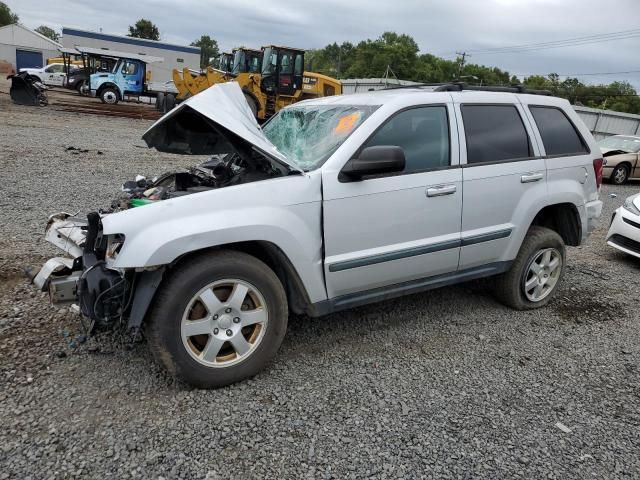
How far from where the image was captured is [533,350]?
382cm

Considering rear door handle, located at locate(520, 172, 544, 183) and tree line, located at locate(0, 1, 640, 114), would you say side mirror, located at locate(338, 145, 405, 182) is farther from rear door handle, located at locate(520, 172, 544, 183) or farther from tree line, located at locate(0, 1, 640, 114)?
tree line, located at locate(0, 1, 640, 114)

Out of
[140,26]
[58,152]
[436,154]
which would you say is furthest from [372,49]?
[436,154]

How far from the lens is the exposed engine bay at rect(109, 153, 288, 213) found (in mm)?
3327

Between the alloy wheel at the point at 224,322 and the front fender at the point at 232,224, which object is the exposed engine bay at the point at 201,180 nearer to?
the front fender at the point at 232,224

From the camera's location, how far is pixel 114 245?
2881 millimetres

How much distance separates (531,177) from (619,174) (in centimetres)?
1215

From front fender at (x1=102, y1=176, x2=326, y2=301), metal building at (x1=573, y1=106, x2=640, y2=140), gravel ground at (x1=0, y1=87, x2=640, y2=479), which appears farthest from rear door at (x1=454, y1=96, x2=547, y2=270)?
metal building at (x1=573, y1=106, x2=640, y2=140)

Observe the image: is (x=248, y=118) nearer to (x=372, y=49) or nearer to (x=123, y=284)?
(x=123, y=284)

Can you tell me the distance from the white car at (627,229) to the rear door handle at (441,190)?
3.87 meters

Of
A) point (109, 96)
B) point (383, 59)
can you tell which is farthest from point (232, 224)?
point (383, 59)

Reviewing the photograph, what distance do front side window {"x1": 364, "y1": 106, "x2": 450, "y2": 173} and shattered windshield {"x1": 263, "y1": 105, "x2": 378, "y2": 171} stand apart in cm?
19

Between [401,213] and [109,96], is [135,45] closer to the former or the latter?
[109,96]

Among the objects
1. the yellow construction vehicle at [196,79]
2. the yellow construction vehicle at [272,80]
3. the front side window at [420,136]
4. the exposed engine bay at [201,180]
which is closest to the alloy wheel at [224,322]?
the exposed engine bay at [201,180]

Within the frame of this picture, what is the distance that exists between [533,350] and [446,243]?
3.63 feet
